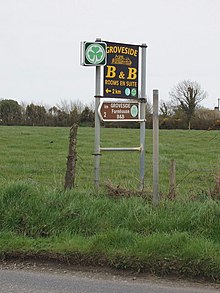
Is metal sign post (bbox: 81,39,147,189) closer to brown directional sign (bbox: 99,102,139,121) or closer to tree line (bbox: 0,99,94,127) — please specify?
brown directional sign (bbox: 99,102,139,121)

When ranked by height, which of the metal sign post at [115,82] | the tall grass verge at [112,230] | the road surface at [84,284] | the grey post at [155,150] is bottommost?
the road surface at [84,284]

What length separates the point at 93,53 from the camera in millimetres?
7910

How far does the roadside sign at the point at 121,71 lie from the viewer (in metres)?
8.16

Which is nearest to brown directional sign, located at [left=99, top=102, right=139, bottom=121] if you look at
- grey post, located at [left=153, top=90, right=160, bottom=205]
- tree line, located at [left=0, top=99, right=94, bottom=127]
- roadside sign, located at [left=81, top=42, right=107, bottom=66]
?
A: roadside sign, located at [left=81, top=42, right=107, bottom=66]

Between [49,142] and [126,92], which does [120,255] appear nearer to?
[126,92]

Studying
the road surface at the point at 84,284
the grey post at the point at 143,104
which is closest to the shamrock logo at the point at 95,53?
the grey post at the point at 143,104

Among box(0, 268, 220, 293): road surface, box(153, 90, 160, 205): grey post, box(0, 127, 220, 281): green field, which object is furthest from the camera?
box(153, 90, 160, 205): grey post

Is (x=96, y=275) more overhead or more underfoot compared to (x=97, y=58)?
more underfoot

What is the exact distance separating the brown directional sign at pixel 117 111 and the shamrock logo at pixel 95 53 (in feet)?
2.64

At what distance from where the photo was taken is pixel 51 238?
5.74 m

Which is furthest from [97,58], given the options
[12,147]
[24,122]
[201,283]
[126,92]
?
[24,122]

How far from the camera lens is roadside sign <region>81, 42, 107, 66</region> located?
791 centimetres

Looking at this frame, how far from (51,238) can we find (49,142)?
54.2ft

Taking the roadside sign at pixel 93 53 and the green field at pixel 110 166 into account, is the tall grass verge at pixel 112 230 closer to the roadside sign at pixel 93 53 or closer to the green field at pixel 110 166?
the green field at pixel 110 166
